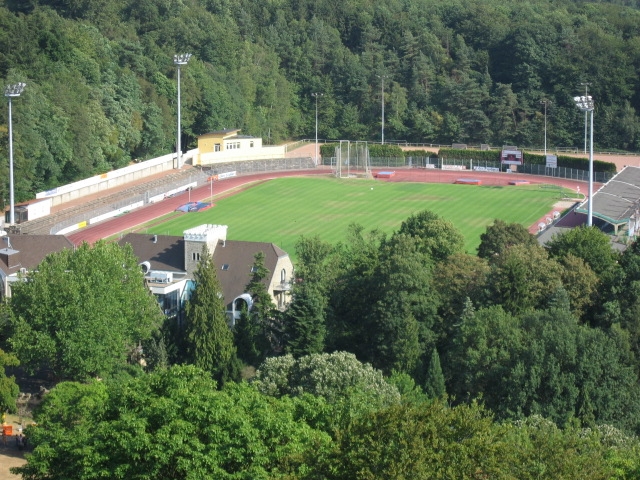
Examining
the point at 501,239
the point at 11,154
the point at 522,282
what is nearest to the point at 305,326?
the point at 522,282

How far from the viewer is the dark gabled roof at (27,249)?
47.2 meters

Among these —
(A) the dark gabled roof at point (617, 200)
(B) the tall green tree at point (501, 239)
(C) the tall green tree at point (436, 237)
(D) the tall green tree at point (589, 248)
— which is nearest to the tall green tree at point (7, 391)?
(C) the tall green tree at point (436, 237)

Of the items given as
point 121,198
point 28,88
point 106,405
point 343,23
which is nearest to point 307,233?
point 121,198

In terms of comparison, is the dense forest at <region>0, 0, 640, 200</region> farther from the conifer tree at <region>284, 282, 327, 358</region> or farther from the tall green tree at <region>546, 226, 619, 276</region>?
the conifer tree at <region>284, 282, 327, 358</region>

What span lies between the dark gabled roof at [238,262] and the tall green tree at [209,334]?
15.3ft

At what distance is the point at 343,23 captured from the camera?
395ft

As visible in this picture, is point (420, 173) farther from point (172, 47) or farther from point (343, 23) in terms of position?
point (343, 23)

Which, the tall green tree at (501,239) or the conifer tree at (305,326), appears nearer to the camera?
the conifer tree at (305,326)

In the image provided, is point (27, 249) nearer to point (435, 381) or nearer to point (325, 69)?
point (435, 381)

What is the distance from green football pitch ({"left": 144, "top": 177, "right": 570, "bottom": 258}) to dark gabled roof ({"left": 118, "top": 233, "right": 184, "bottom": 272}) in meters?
11.1

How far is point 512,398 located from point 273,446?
12.0 metres

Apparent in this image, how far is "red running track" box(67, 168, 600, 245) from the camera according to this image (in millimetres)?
66812

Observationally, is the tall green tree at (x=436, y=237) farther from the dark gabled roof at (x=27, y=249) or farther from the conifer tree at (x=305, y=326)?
the dark gabled roof at (x=27, y=249)

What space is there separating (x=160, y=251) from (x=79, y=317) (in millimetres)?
9546
